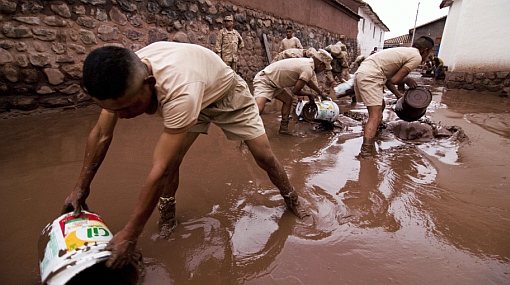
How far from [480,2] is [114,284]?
32.1 feet

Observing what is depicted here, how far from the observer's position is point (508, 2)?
259 inches

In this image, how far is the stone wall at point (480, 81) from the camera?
7023mm

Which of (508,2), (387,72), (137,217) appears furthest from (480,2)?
(137,217)

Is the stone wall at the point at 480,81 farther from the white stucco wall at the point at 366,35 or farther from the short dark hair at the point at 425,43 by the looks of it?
the white stucco wall at the point at 366,35

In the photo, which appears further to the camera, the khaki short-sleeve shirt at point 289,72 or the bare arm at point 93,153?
the khaki short-sleeve shirt at point 289,72

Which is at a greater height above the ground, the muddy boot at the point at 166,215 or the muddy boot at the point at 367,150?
the muddy boot at the point at 166,215

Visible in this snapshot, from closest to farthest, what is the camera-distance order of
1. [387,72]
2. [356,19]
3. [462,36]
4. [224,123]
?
[224,123] < [387,72] < [462,36] < [356,19]

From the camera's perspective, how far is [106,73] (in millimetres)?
983

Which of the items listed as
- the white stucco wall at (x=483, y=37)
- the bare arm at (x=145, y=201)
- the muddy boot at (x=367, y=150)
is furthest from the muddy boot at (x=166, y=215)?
the white stucco wall at (x=483, y=37)

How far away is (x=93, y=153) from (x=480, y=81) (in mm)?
9490

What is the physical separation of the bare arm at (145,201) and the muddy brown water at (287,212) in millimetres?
401

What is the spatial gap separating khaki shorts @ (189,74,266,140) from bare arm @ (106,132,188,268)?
586mm

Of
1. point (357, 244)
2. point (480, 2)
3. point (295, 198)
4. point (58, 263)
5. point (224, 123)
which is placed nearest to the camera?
point (58, 263)

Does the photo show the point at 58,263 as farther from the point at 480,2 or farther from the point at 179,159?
the point at 480,2
